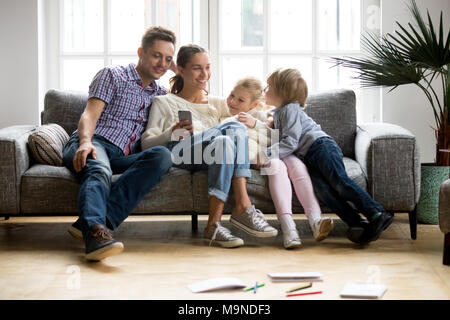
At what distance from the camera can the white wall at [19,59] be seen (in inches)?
158

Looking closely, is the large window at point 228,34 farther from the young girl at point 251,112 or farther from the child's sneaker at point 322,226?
the child's sneaker at point 322,226

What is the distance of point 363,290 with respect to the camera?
6.94 ft

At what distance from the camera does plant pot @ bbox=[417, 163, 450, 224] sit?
336 centimetres

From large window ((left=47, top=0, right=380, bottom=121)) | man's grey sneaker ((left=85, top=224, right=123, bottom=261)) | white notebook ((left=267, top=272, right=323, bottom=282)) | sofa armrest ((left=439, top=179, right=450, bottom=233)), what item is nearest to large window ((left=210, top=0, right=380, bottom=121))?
large window ((left=47, top=0, right=380, bottom=121))

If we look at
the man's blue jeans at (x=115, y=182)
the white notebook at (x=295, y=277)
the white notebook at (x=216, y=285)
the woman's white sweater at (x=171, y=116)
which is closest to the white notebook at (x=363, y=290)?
the white notebook at (x=295, y=277)

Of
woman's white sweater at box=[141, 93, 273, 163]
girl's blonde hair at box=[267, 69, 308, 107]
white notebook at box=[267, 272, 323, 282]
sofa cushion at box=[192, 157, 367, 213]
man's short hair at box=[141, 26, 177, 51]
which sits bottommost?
white notebook at box=[267, 272, 323, 282]

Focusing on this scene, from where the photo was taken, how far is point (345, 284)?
7.36 feet

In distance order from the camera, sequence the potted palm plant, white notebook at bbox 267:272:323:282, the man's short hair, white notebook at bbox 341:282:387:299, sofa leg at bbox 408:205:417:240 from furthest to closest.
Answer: the potted palm plant
the man's short hair
sofa leg at bbox 408:205:417:240
white notebook at bbox 267:272:323:282
white notebook at bbox 341:282:387:299

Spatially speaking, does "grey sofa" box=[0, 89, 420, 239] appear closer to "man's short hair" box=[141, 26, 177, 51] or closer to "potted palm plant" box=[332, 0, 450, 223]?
"potted palm plant" box=[332, 0, 450, 223]

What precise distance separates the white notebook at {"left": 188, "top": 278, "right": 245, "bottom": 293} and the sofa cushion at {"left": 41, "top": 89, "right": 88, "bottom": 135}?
59.7 inches

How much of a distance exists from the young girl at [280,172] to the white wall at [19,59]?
153 centimetres

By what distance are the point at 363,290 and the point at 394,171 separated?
0.97 meters
